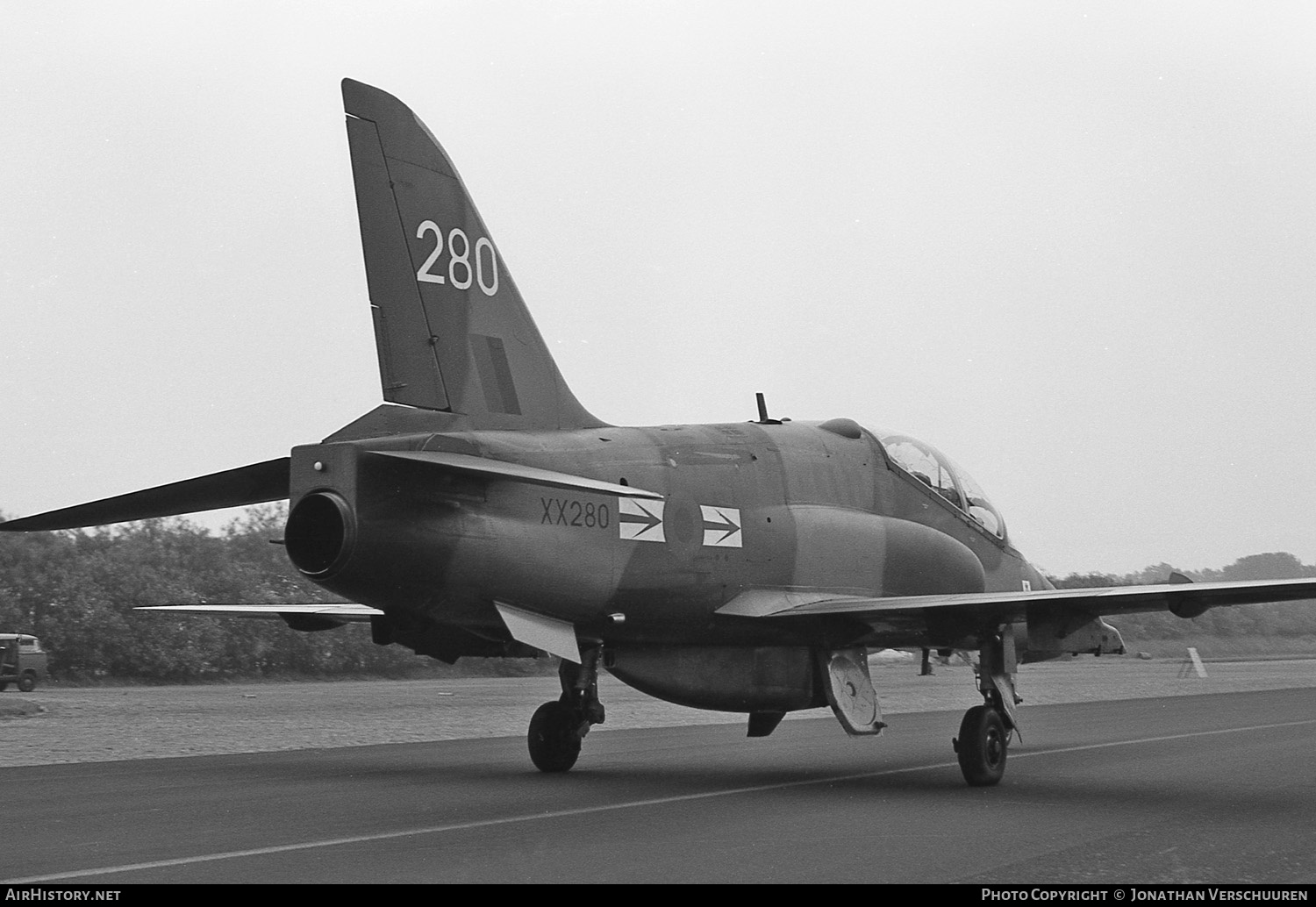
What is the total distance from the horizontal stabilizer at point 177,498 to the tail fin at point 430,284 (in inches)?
49.7

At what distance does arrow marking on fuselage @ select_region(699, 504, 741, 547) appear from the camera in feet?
45.1

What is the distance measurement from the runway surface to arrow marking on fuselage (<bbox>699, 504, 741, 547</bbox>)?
227cm

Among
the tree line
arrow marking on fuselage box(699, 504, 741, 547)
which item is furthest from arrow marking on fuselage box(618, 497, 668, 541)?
the tree line

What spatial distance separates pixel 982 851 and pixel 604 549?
4709mm

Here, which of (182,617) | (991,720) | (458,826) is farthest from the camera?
(182,617)

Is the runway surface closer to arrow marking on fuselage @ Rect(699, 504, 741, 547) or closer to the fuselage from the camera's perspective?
the fuselage

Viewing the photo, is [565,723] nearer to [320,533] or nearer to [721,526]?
[721,526]

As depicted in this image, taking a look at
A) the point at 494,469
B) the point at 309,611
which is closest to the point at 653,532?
the point at 494,469

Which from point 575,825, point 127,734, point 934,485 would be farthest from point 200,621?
point 575,825

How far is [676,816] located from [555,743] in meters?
4.11

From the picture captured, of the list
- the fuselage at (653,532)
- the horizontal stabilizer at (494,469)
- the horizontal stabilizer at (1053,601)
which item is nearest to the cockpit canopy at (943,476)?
the fuselage at (653,532)

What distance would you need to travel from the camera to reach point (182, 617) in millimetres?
50656

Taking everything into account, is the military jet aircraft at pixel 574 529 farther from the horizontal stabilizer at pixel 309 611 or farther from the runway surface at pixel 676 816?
the runway surface at pixel 676 816

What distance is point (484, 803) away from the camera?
38.2 feet
